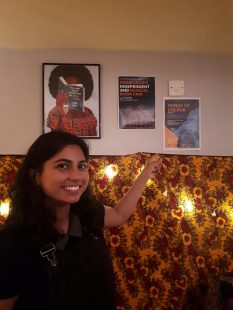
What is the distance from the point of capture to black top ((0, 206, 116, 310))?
86 cm

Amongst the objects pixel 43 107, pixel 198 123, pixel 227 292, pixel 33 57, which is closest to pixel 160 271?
pixel 227 292

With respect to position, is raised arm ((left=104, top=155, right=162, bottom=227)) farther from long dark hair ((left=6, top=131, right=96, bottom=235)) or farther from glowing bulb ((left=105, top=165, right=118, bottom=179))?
glowing bulb ((left=105, top=165, right=118, bottom=179))

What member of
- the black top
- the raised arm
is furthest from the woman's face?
the raised arm

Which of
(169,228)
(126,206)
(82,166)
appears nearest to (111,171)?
(169,228)

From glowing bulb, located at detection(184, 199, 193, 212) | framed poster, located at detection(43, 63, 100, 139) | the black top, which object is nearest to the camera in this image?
the black top

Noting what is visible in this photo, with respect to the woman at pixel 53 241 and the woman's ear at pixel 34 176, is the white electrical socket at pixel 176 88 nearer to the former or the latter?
the woman at pixel 53 241

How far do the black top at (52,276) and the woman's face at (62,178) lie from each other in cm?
14

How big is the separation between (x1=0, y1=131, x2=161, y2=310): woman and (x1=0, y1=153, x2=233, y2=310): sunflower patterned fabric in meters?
1.01

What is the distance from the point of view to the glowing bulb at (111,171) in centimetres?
210

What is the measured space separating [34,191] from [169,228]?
138cm

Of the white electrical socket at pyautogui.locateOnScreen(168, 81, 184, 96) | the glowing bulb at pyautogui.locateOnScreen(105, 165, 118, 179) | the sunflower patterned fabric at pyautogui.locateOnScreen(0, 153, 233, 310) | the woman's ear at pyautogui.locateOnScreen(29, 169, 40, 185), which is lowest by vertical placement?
the sunflower patterned fabric at pyautogui.locateOnScreen(0, 153, 233, 310)

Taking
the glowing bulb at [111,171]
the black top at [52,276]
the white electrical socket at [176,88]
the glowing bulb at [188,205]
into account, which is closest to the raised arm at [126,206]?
the black top at [52,276]

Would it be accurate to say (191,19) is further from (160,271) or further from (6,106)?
(160,271)

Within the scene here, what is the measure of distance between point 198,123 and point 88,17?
1.21 meters
